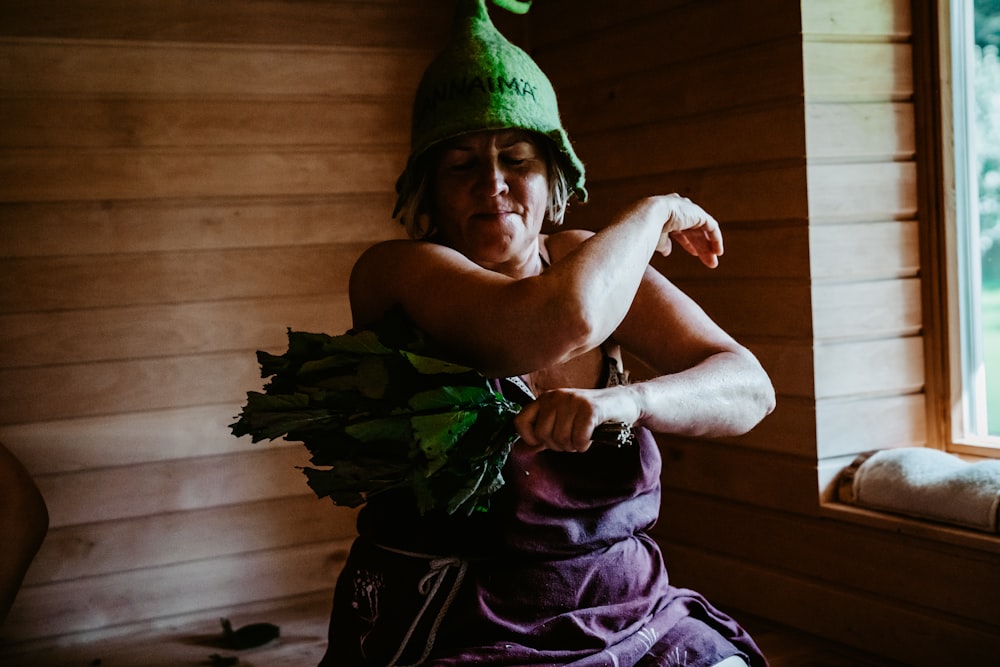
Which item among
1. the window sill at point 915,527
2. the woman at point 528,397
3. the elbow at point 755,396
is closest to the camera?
the woman at point 528,397

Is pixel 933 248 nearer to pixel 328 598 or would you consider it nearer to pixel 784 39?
pixel 784 39

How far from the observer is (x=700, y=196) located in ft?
8.84

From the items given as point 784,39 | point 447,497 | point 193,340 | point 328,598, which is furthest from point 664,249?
point 328,598

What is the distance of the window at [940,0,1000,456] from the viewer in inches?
93.6

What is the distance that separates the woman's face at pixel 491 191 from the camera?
155 cm

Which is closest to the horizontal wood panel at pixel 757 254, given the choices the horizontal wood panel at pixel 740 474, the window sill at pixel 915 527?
the horizontal wood panel at pixel 740 474

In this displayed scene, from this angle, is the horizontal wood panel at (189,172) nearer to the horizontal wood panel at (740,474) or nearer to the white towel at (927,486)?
the horizontal wood panel at (740,474)

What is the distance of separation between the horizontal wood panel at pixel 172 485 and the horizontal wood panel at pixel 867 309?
1435mm

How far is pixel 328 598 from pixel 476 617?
5.91ft

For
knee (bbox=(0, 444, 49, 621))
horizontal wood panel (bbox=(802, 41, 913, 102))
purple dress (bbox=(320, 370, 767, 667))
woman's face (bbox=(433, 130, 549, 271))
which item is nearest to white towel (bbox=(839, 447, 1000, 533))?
horizontal wood panel (bbox=(802, 41, 913, 102))

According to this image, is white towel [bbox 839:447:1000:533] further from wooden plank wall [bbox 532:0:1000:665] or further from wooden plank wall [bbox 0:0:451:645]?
wooden plank wall [bbox 0:0:451:645]

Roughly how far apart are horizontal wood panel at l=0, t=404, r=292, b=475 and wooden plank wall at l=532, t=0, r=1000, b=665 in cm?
129

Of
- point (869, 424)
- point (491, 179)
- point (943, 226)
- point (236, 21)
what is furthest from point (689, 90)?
point (491, 179)

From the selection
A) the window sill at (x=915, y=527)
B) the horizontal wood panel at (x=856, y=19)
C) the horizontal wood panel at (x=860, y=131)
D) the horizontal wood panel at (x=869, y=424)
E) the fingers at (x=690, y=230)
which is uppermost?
the horizontal wood panel at (x=856, y=19)
